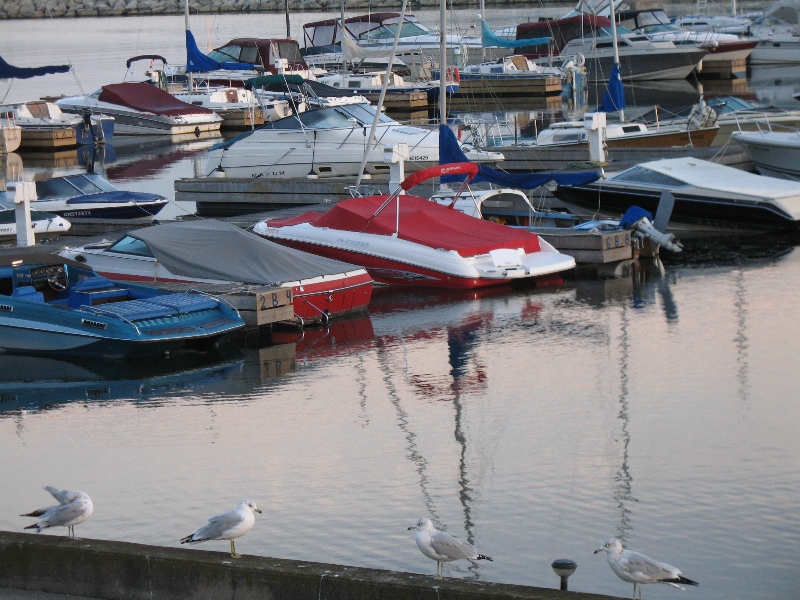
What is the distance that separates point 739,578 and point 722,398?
17.5 ft

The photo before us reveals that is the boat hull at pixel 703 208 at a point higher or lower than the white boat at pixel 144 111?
lower

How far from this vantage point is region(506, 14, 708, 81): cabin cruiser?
190ft

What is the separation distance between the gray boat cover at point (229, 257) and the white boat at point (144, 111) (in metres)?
27.3

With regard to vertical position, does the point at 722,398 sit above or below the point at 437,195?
below

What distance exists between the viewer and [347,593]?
7.62m

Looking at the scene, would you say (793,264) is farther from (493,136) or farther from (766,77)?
(766,77)

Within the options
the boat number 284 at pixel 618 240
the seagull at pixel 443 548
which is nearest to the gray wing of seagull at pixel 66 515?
the seagull at pixel 443 548

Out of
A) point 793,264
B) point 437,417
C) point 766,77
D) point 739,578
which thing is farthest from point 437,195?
point 766,77

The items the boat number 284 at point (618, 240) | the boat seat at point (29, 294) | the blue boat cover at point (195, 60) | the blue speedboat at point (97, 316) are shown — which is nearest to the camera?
the blue speedboat at point (97, 316)

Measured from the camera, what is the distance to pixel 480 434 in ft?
44.7

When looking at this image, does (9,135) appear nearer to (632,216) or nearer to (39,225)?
(39,225)

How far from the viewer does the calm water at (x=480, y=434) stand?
34.9 ft

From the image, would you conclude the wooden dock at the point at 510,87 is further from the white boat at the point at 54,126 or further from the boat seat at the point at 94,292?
the boat seat at the point at 94,292

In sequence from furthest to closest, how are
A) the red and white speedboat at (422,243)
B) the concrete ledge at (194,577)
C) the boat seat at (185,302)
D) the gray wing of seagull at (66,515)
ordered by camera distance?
the red and white speedboat at (422,243) < the boat seat at (185,302) < the gray wing of seagull at (66,515) < the concrete ledge at (194,577)
